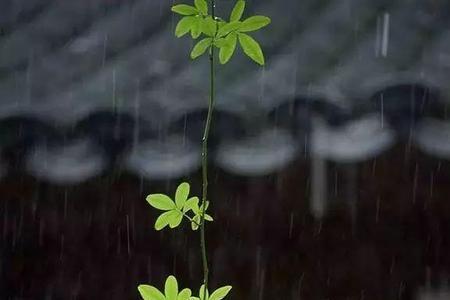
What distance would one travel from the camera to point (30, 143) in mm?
2445

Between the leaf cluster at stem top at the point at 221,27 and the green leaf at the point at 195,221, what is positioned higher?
the leaf cluster at stem top at the point at 221,27

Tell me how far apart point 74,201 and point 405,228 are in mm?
1072

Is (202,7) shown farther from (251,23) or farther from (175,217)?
(175,217)

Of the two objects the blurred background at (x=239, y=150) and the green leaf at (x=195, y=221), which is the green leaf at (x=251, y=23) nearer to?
the green leaf at (x=195, y=221)

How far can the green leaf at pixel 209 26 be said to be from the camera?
1510 millimetres

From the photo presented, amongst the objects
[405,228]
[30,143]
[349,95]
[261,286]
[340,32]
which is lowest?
[261,286]

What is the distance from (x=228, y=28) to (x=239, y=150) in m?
0.89

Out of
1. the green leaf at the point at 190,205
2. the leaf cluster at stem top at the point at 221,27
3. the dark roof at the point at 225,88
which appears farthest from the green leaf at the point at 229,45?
the dark roof at the point at 225,88

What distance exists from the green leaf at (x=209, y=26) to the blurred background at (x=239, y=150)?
87cm

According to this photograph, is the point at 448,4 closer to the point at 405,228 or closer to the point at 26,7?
the point at 405,228

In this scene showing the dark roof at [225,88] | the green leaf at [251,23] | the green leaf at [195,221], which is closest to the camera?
the green leaf at [251,23]

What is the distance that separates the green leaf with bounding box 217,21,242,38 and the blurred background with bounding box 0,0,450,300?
869mm

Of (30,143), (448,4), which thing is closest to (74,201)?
(30,143)

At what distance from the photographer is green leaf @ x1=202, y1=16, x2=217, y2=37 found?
151 cm
